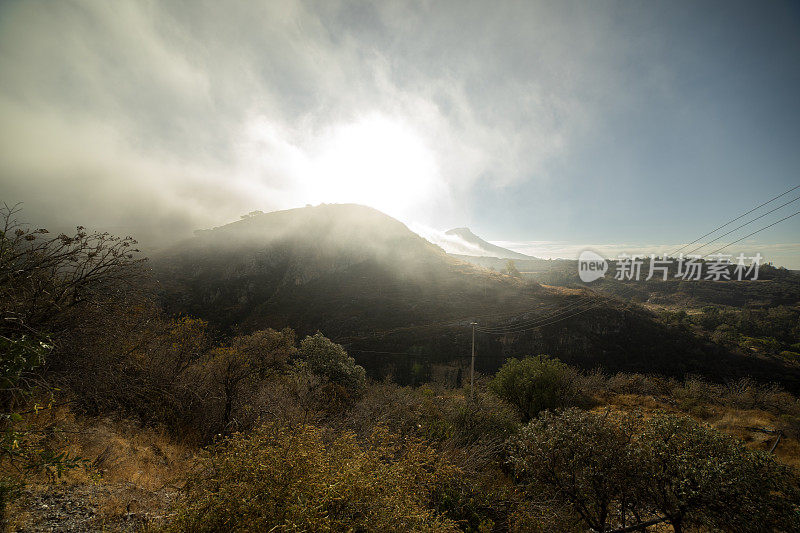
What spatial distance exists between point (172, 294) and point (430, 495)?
2610 inches

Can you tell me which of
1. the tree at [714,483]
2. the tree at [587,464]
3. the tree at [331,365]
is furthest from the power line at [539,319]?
the tree at [714,483]

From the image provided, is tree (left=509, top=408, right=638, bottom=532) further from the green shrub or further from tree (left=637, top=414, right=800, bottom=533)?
tree (left=637, top=414, right=800, bottom=533)

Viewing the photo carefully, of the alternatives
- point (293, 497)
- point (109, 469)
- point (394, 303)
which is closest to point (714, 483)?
point (293, 497)

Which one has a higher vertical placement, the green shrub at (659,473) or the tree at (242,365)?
the green shrub at (659,473)

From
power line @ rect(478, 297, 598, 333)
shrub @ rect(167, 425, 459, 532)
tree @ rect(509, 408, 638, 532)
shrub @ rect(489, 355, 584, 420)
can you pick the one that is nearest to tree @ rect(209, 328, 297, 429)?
shrub @ rect(167, 425, 459, 532)

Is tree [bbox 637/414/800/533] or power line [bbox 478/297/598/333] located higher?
tree [bbox 637/414/800/533]

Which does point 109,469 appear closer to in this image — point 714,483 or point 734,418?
point 714,483

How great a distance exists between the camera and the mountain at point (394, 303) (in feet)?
118

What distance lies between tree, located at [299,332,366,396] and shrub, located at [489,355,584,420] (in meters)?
9.33

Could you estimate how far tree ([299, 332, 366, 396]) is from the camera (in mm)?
17703

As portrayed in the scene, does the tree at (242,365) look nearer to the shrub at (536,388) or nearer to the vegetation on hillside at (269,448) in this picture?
the vegetation on hillside at (269,448)

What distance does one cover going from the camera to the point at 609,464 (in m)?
5.89

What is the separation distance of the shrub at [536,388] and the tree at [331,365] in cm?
933

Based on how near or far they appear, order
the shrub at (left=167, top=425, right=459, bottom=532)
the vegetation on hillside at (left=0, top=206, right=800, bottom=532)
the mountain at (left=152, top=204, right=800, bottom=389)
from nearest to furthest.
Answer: the shrub at (left=167, top=425, right=459, bottom=532)
the vegetation on hillside at (left=0, top=206, right=800, bottom=532)
the mountain at (left=152, top=204, right=800, bottom=389)
